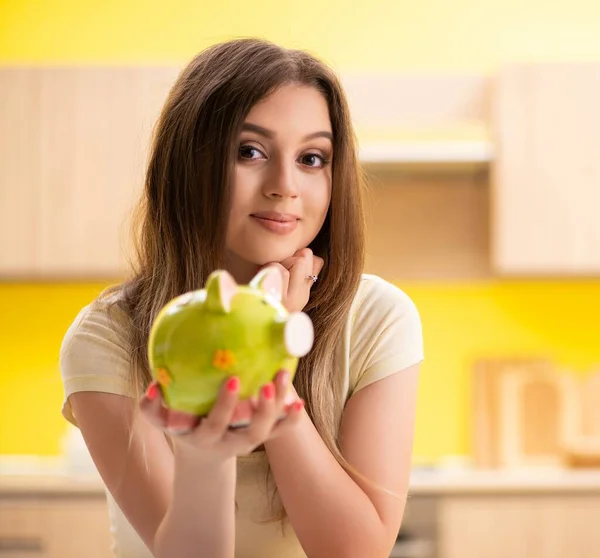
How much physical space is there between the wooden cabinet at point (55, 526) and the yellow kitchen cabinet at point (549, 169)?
4.80 feet

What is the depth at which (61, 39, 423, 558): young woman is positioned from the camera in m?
1.21

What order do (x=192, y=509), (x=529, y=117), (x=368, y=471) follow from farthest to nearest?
(x=529, y=117) → (x=368, y=471) → (x=192, y=509)

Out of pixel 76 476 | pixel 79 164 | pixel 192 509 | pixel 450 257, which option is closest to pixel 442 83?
pixel 450 257

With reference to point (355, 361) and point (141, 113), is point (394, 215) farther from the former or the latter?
point (355, 361)

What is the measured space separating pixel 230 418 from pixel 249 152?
498 mm

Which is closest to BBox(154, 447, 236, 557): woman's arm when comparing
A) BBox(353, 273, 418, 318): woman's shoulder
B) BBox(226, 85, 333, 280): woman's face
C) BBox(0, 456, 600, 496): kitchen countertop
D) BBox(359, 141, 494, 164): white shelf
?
BBox(226, 85, 333, 280): woman's face

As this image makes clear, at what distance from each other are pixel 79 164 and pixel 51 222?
203 mm

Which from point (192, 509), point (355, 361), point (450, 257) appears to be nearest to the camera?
point (192, 509)

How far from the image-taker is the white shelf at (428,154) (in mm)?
3219

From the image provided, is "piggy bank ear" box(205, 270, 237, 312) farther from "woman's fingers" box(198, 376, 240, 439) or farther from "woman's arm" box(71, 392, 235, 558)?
"woman's arm" box(71, 392, 235, 558)

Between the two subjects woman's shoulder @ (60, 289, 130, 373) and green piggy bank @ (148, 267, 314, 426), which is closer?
green piggy bank @ (148, 267, 314, 426)

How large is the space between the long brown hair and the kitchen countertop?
1.63m

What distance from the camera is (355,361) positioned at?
1.38 m

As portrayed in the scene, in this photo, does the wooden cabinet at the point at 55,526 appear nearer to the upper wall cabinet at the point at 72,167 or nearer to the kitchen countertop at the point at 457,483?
the kitchen countertop at the point at 457,483
